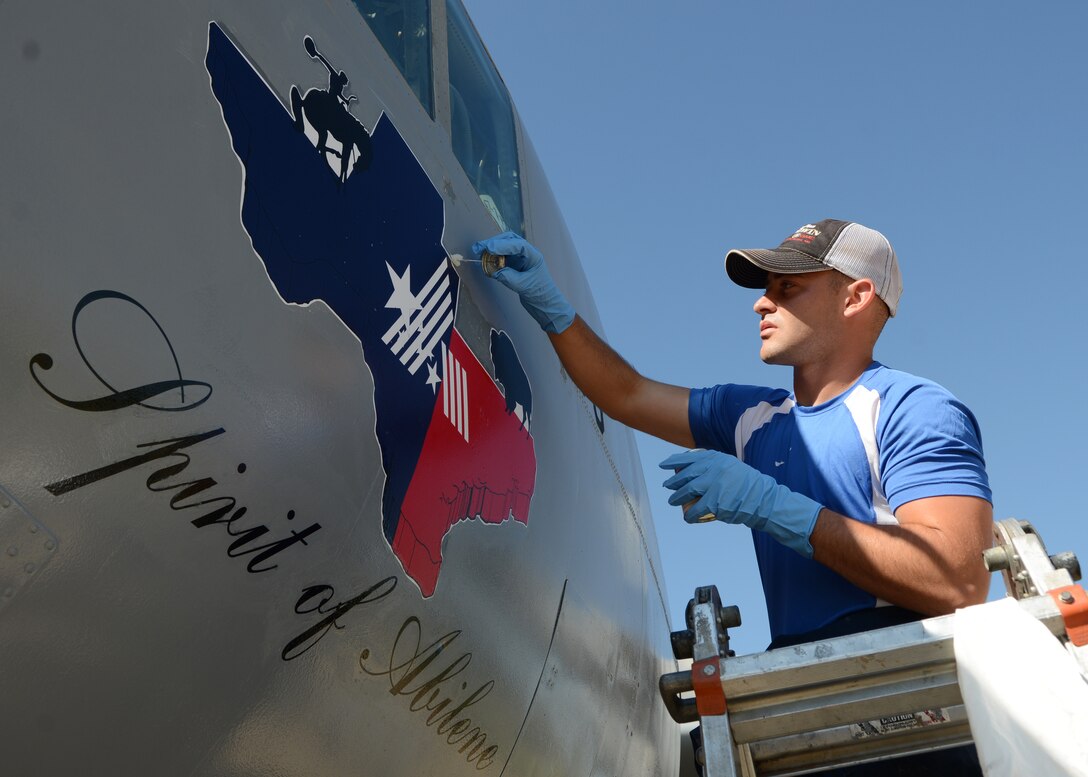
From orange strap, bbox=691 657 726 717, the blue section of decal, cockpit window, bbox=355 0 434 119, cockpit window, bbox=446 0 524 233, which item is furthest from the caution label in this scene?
cockpit window, bbox=355 0 434 119

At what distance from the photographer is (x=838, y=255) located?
3.88 metres

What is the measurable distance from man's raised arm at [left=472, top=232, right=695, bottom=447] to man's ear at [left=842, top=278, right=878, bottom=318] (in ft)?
2.47

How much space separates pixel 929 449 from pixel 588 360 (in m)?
1.30

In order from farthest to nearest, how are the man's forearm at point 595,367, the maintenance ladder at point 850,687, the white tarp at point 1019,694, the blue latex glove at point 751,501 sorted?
the man's forearm at point 595,367 < the blue latex glove at point 751,501 < the maintenance ladder at point 850,687 < the white tarp at point 1019,694

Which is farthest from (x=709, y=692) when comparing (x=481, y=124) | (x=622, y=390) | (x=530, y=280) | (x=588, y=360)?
(x=481, y=124)

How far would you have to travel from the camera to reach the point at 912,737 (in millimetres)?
2869

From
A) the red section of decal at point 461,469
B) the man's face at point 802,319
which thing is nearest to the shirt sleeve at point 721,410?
the man's face at point 802,319

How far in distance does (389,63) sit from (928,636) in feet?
6.75

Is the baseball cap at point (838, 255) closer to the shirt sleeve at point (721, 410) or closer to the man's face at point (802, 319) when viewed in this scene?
the man's face at point (802, 319)

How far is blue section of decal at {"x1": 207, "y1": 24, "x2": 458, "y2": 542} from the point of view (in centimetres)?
192

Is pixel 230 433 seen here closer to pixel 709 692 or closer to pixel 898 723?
pixel 709 692

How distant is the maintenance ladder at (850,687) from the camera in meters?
2.45

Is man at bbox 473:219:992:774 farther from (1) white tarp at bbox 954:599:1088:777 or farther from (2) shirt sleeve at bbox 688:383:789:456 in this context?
(1) white tarp at bbox 954:599:1088:777

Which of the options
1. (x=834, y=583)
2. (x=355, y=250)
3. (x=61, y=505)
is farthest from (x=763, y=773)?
(x=61, y=505)
